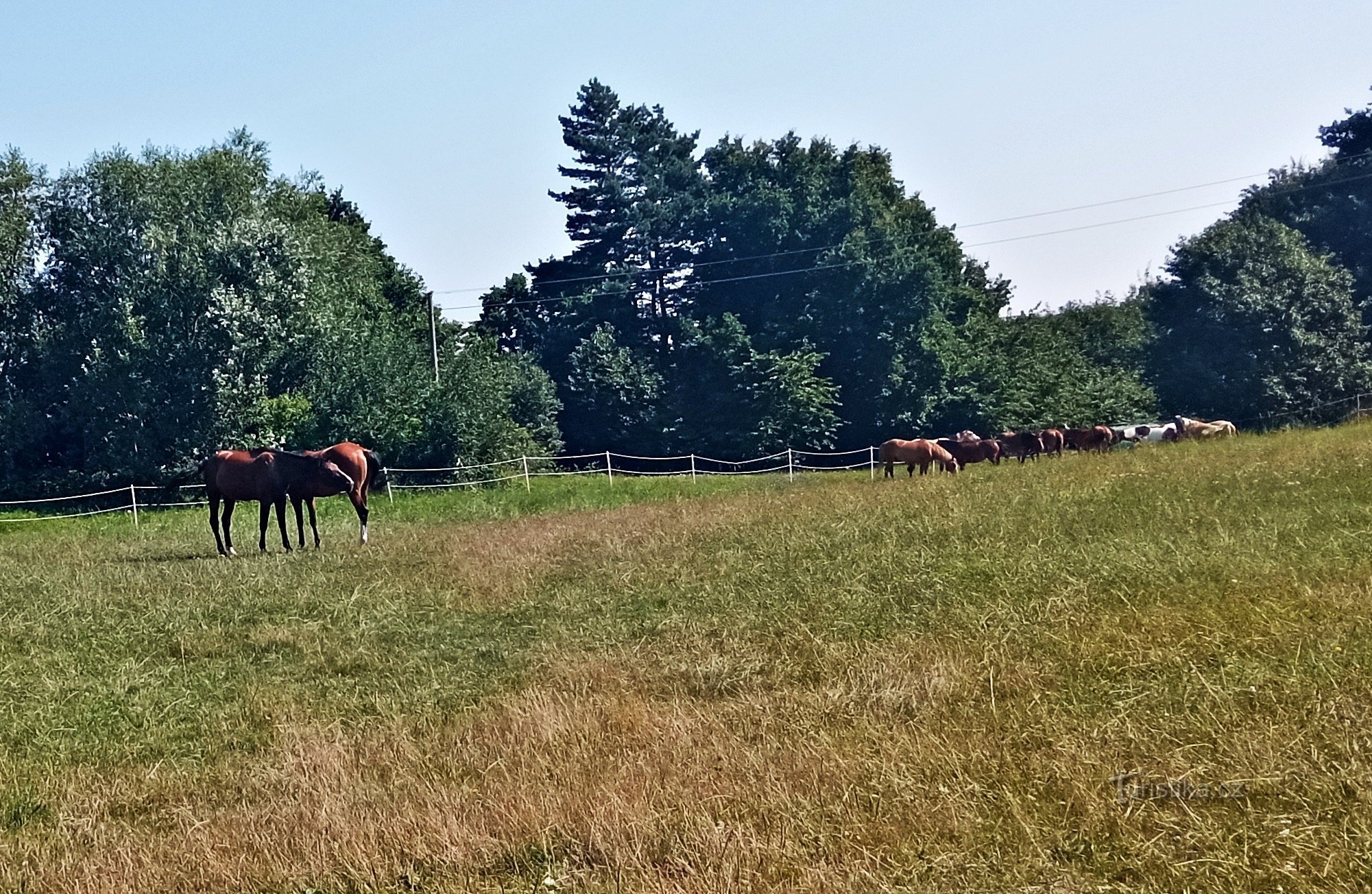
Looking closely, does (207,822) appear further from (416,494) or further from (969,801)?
(416,494)

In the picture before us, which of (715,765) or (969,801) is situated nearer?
(969,801)

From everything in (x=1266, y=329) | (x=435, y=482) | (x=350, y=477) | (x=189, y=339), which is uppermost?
(x=189, y=339)

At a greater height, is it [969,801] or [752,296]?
[752,296]

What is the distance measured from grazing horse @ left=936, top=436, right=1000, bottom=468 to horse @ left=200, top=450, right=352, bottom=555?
17.4 meters

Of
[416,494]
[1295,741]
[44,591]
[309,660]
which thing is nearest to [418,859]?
[1295,741]

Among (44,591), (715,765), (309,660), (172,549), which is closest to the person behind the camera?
(715,765)

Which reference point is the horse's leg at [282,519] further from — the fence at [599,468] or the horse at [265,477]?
the fence at [599,468]

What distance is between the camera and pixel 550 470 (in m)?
36.3

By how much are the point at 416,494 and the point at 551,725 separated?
2395cm

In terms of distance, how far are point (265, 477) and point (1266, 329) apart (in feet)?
120

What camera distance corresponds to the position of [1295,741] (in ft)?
17.2

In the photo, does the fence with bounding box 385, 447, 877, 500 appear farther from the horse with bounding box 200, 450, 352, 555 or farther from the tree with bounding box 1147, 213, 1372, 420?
the tree with bounding box 1147, 213, 1372, 420

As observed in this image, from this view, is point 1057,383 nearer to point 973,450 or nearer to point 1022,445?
point 1022,445

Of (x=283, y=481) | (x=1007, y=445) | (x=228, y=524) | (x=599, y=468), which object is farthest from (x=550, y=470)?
(x=228, y=524)
